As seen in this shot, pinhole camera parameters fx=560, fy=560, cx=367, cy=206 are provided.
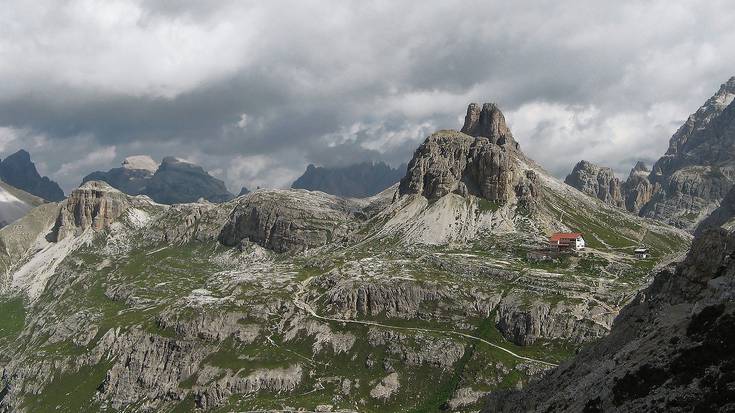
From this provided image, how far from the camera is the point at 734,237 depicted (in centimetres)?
10706

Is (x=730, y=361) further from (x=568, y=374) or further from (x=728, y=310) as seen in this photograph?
(x=568, y=374)

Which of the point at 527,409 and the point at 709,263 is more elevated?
the point at 709,263

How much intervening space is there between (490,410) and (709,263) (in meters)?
51.5

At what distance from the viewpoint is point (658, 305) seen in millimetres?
107500

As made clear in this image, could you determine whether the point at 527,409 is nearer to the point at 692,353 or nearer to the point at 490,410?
the point at 490,410

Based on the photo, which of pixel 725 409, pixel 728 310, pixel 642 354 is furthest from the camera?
pixel 642 354

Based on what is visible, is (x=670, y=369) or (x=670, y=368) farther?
(x=670, y=368)

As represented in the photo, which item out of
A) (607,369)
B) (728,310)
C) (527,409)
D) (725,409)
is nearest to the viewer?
(725,409)

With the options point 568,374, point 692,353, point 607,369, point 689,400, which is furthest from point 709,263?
point 689,400

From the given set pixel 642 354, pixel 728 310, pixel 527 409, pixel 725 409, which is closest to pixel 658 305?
pixel 527 409

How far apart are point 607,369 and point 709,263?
147ft

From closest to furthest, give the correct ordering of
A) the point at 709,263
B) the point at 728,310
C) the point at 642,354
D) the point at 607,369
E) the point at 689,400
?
the point at 689,400 < the point at 728,310 < the point at 642,354 < the point at 607,369 < the point at 709,263

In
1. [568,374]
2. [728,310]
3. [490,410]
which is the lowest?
[490,410]

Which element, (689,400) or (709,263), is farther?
(709,263)
